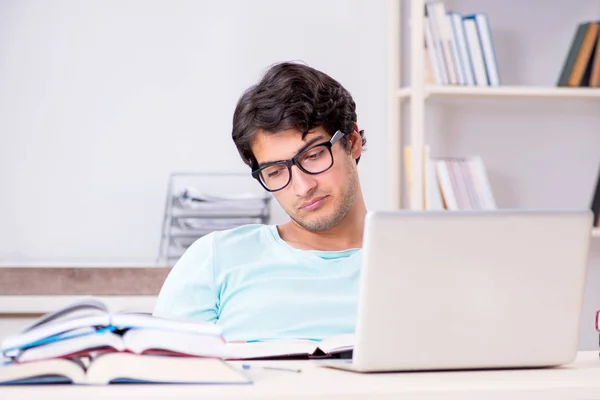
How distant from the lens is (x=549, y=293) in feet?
3.42

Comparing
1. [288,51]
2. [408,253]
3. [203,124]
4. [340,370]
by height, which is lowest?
[340,370]

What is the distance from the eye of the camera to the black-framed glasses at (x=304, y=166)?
1.69 metres

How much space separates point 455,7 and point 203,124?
96 cm

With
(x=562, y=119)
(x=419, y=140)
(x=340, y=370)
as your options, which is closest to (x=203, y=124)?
(x=419, y=140)

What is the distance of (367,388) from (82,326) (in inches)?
13.6

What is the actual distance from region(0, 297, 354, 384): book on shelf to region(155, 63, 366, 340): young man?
0.50 meters

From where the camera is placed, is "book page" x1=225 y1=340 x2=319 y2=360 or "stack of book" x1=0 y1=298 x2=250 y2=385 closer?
"stack of book" x1=0 y1=298 x2=250 y2=385

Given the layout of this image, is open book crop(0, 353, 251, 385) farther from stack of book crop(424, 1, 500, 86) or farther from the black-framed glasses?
stack of book crop(424, 1, 500, 86)

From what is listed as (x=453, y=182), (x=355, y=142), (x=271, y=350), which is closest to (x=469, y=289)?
(x=271, y=350)

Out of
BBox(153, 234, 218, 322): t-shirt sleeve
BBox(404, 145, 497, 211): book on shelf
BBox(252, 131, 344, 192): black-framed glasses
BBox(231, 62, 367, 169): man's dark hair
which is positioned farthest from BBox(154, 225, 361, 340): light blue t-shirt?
BBox(404, 145, 497, 211): book on shelf

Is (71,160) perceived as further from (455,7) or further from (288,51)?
(455,7)

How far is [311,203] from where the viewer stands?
1.70 m

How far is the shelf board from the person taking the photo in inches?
106

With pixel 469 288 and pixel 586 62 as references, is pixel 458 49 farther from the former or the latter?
pixel 469 288
